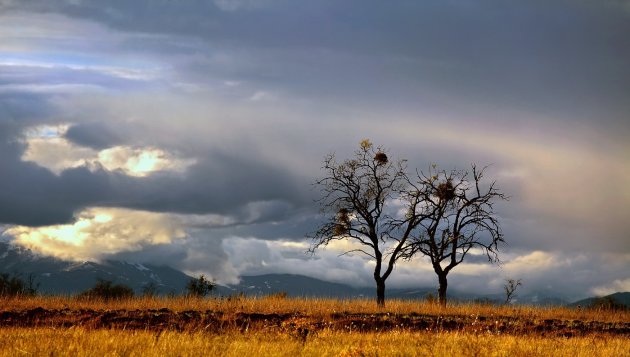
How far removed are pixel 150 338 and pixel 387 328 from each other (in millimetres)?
10753

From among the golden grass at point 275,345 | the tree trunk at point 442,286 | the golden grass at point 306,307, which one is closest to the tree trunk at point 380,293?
the golden grass at point 306,307

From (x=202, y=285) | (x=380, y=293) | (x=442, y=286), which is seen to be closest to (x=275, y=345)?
(x=380, y=293)

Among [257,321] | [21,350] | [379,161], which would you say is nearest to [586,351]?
[257,321]

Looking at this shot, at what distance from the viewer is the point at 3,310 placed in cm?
2844

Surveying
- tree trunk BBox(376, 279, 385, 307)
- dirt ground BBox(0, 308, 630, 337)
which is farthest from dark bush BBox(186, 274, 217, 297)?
dirt ground BBox(0, 308, 630, 337)

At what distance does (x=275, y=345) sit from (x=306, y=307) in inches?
540

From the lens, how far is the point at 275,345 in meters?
19.0

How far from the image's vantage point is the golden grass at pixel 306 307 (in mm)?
31297

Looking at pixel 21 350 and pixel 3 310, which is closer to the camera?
pixel 21 350

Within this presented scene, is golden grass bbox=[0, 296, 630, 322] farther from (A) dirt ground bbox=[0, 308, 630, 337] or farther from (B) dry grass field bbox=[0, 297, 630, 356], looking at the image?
(A) dirt ground bbox=[0, 308, 630, 337]

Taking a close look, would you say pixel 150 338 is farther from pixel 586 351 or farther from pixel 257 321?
pixel 586 351

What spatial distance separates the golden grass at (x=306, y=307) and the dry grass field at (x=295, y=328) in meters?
0.05

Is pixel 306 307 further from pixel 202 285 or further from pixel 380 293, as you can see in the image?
pixel 202 285

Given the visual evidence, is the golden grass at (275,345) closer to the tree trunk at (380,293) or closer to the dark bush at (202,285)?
the tree trunk at (380,293)
